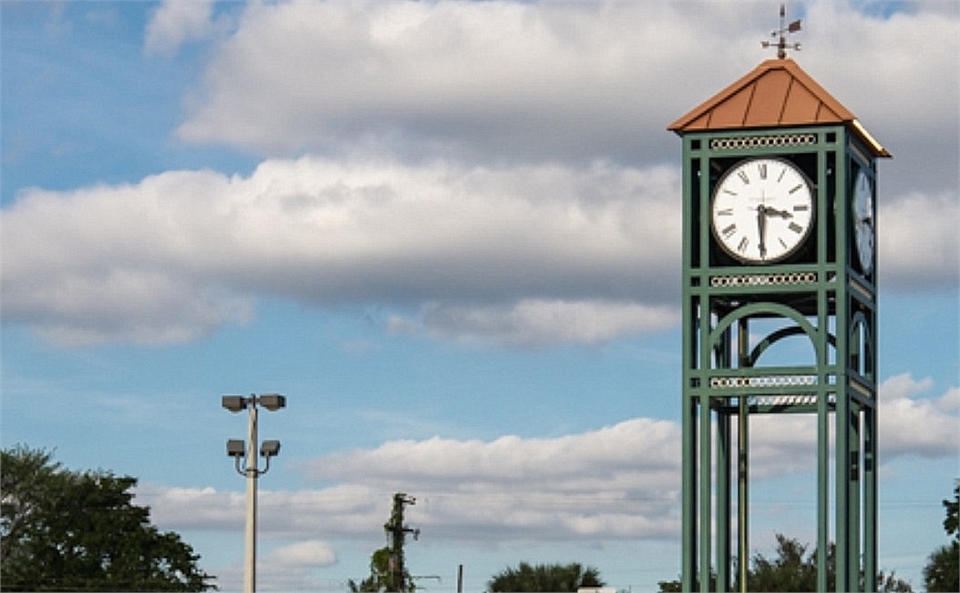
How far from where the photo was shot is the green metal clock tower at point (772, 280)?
38.2m

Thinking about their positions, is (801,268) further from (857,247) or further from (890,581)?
(890,581)

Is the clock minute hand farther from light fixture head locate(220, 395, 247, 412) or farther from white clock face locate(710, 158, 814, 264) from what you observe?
light fixture head locate(220, 395, 247, 412)

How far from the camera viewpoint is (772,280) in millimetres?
38531

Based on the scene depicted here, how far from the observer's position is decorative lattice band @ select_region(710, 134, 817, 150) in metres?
38.5

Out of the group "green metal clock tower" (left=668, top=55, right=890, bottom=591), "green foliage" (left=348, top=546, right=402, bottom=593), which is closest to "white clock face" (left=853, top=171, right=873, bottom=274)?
"green metal clock tower" (left=668, top=55, right=890, bottom=591)

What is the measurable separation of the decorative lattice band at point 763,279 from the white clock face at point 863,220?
1.16m

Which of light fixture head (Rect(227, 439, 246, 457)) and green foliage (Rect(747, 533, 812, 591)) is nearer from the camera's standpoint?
light fixture head (Rect(227, 439, 246, 457))

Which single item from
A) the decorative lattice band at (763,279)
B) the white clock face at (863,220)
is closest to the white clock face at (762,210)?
the decorative lattice band at (763,279)

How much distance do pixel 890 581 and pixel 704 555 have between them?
131ft

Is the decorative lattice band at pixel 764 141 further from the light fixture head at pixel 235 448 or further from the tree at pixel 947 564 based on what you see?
the tree at pixel 947 564

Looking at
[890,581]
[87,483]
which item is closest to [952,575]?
[890,581]

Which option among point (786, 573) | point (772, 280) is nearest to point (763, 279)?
point (772, 280)

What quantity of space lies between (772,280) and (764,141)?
7.13 ft

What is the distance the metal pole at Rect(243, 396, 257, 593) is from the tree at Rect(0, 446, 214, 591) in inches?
1604
